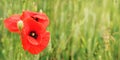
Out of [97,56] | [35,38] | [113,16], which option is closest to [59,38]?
[97,56]

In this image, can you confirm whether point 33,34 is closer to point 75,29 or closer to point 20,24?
point 20,24

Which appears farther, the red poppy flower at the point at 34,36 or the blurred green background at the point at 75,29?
the blurred green background at the point at 75,29

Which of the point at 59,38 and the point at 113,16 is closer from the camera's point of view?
the point at 59,38

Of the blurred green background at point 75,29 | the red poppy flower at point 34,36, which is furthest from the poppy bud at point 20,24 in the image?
the blurred green background at point 75,29

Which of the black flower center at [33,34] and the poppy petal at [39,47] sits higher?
the black flower center at [33,34]

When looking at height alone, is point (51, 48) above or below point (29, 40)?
below

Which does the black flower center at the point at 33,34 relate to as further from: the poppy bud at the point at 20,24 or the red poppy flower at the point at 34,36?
the poppy bud at the point at 20,24

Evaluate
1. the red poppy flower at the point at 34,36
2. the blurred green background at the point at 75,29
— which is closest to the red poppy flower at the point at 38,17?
the red poppy flower at the point at 34,36

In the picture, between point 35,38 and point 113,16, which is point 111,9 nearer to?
point 113,16
